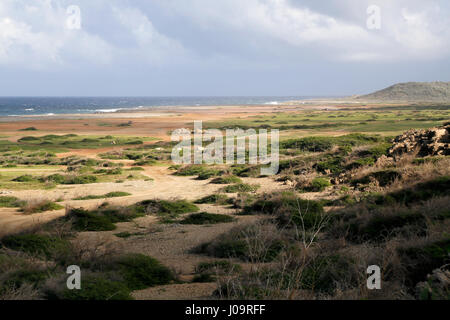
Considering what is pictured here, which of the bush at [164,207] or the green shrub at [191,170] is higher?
the bush at [164,207]

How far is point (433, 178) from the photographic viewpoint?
13180 millimetres

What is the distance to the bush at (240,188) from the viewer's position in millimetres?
18781

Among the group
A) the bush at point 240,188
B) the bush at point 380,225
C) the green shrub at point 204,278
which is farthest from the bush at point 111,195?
the green shrub at point 204,278

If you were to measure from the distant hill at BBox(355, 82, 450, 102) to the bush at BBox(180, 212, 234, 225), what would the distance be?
162 meters

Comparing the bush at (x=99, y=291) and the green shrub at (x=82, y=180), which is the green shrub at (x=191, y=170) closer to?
the green shrub at (x=82, y=180)

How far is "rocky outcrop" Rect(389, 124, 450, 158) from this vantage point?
59.4ft

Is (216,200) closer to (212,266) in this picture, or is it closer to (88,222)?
(88,222)

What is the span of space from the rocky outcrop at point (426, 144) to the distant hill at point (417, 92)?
151 meters

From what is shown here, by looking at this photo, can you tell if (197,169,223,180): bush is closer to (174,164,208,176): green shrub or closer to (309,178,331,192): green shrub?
(174,164,208,176): green shrub

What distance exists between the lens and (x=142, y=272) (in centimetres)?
736

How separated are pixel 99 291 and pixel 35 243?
4.01 metres

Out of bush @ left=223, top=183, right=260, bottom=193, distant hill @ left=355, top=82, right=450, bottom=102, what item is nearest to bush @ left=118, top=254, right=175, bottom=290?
bush @ left=223, top=183, right=260, bottom=193
